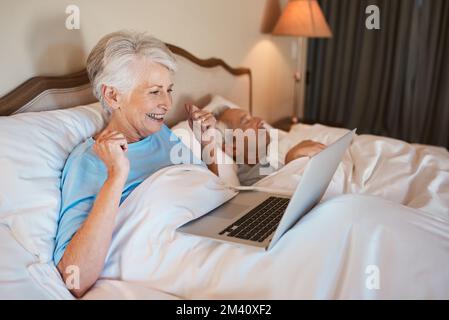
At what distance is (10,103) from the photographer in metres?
1.40

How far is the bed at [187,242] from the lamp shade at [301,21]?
5.80ft

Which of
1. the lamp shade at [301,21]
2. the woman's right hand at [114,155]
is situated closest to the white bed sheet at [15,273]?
the woman's right hand at [114,155]

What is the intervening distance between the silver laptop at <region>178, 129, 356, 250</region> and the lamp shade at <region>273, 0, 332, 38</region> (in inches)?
71.3

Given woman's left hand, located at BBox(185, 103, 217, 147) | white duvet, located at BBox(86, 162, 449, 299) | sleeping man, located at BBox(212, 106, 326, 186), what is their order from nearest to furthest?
white duvet, located at BBox(86, 162, 449, 299)
woman's left hand, located at BBox(185, 103, 217, 147)
sleeping man, located at BBox(212, 106, 326, 186)

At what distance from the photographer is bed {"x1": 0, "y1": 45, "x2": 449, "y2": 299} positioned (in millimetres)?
1004

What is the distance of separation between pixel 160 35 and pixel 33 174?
1.09 m

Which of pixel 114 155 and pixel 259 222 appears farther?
pixel 259 222

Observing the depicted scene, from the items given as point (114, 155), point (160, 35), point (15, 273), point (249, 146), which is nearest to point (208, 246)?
point (114, 155)

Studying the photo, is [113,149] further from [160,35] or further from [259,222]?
[160,35]

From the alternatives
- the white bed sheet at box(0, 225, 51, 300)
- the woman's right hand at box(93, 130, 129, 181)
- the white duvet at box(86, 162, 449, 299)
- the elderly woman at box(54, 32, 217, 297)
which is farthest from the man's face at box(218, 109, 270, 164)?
the white bed sheet at box(0, 225, 51, 300)

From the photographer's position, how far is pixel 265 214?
1.33 m

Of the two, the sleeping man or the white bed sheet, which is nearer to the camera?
the white bed sheet

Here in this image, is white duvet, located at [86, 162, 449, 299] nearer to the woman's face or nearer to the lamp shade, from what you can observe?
the woman's face

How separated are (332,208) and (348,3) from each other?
2799mm
